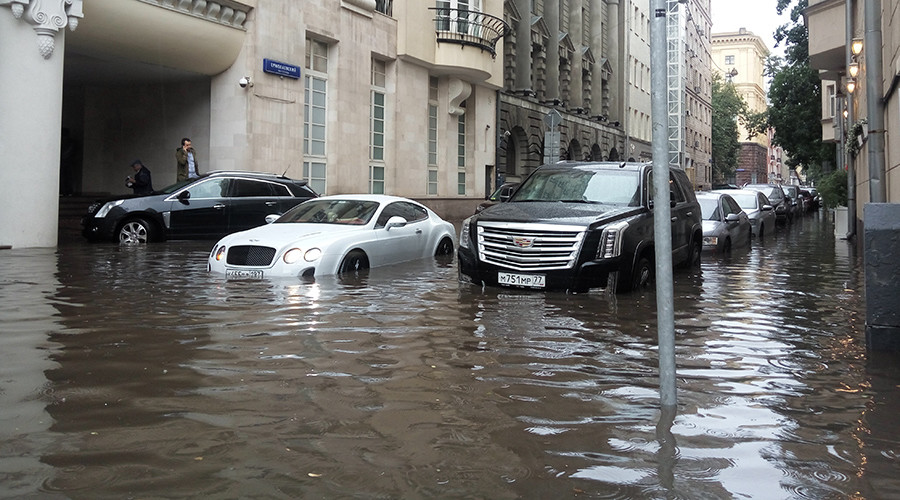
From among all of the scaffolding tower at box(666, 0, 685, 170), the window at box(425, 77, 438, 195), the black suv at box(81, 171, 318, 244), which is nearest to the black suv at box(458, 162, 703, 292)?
the black suv at box(81, 171, 318, 244)

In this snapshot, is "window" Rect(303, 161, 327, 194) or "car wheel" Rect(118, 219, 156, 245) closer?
"car wheel" Rect(118, 219, 156, 245)

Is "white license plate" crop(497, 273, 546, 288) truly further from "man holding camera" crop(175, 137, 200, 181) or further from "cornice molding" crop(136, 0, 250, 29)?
"cornice molding" crop(136, 0, 250, 29)

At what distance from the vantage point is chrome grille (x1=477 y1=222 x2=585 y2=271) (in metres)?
10.6

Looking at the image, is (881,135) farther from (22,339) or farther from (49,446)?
(49,446)

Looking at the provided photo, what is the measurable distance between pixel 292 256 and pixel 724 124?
300 feet

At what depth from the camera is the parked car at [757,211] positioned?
24406mm

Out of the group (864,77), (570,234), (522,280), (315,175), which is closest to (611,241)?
(570,234)

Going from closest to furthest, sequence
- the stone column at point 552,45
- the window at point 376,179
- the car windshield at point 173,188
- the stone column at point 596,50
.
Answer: the car windshield at point 173,188 → the window at point 376,179 → the stone column at point 552,45 → the stone column at point 596,50

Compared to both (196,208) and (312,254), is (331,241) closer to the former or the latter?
(312,254)

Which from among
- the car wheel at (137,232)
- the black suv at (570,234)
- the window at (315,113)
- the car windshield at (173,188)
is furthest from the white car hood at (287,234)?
the window at (315,113)

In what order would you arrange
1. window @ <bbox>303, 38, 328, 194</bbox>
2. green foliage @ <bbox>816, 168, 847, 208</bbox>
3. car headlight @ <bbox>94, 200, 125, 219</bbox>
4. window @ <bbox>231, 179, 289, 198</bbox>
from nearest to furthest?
1. car headlight @ <bbox>94, 200, 125, 219</bbox>
2. window @ <bbox>231, 179, 289, 198</bbox>
3. window @ <bbox>303, 38, 328, 194</bbox>
4. green foliage @ <bbox>816, 168, 847, 208</bbox>

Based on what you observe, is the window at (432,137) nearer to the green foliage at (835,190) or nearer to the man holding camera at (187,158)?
the man holding camera at (187,158)

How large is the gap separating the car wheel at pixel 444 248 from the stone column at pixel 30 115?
725 centimetres

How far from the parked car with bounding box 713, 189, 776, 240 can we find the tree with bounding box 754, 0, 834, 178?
2363 centimetres
